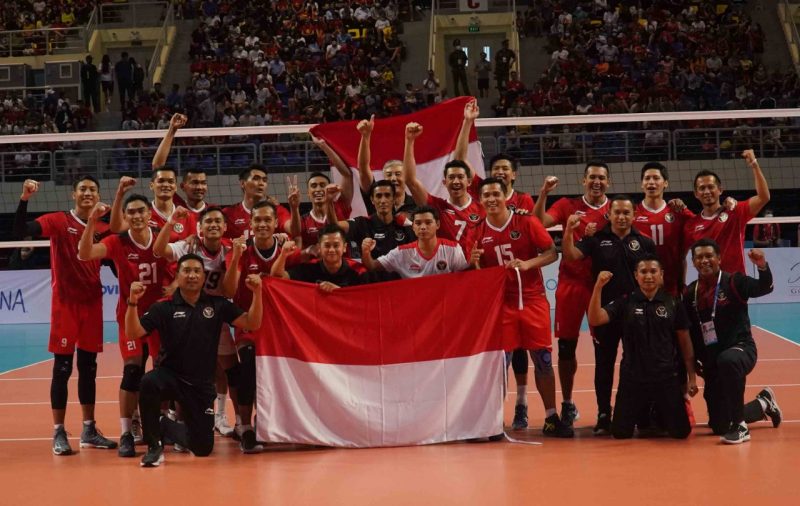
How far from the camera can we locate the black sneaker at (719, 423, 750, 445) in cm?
755

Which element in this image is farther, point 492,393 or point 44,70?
point 44,70

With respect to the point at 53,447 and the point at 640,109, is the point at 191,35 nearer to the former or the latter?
the point at 640,109

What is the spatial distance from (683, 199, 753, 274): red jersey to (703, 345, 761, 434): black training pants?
0.80m

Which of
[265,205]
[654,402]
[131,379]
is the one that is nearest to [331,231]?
[265,205]

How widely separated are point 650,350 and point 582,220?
1403 millimetres

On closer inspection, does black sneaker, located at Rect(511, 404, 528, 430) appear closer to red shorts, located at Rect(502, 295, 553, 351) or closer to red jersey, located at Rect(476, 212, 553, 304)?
red shorts, located at Rect(502, 295, 553, 351)

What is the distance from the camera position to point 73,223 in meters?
8.20

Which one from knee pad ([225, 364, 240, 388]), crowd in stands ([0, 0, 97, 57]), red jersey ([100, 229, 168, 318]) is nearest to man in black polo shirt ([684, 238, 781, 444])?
knee pad ([225, 364, 240, 388])

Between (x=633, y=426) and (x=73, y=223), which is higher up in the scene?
(x=73, y=223)

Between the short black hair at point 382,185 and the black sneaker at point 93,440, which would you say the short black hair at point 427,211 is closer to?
the short black hair at point 382,185

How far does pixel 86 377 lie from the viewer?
805 cm

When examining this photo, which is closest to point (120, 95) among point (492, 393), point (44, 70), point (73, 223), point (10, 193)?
point (44, 70)

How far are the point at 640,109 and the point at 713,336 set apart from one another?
1646 centimetres

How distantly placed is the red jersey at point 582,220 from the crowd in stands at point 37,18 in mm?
23096
